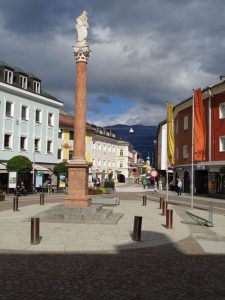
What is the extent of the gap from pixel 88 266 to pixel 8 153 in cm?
3737

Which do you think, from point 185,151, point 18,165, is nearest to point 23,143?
point 18,165

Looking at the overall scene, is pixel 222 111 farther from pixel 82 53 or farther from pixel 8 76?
pixel 82 53

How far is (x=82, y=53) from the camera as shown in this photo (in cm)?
2017

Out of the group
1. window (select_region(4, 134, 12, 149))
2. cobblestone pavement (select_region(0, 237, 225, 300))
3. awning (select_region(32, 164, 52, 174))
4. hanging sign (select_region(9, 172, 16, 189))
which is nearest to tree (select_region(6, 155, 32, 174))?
hanging sign (select_region(9, 172, 16, 189))

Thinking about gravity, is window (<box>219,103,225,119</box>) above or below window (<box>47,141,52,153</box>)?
above

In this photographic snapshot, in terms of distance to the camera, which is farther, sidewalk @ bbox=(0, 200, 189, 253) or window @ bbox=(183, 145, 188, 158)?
window @ bbox=(183, 145, 188, 158)

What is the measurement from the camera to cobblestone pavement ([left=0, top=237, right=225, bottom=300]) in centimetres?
712

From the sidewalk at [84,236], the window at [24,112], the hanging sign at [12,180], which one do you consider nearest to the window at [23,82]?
the window at [24,112]

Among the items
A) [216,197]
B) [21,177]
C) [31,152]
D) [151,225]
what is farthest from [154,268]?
[31,152]

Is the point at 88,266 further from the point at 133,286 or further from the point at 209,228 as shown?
the point at 209,228

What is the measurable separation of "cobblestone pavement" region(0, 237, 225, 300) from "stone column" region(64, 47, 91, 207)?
7.78 meters

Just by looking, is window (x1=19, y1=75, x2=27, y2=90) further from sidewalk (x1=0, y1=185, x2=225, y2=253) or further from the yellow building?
sidewalk (x1=0, y1=185, x2=225, y2=253)

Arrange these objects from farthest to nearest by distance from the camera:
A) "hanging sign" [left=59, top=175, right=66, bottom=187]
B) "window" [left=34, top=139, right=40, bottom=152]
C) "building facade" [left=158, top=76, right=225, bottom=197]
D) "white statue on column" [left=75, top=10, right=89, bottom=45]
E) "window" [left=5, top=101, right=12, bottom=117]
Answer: "window" [left=34, top=139, right=40, bottom=152]
"hanging sign" [left=59, top=175, right=66, bottom=187]
"window" [left=5, top=101, right=12, bottom=117]
"building facade" [left=158, top=76, right=225, bottom=197]
"white statue on column" [left=75, top=10, right=89, bottom=45]

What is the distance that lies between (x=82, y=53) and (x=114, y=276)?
45.0ft
